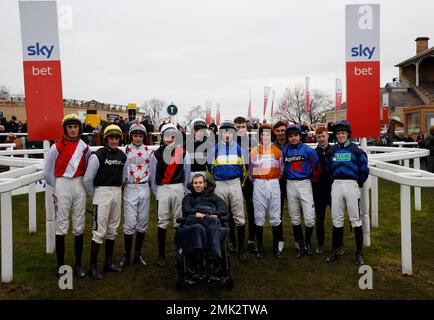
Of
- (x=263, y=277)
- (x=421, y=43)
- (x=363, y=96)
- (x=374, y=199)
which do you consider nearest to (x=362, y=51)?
(x=363, y=96)

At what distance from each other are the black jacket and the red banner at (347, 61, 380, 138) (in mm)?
2278

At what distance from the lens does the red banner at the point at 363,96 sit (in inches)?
227

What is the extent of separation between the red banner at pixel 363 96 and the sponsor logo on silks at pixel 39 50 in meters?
4.06

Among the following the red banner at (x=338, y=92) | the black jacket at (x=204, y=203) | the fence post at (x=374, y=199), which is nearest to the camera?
the black jacket at (x=204, y=203)

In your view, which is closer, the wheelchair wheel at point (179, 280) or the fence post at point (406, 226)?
the wheelchair wheel at point (179, 280)

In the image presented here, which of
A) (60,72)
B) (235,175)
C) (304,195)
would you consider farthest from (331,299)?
(60,72)

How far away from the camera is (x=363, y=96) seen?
5.79 m

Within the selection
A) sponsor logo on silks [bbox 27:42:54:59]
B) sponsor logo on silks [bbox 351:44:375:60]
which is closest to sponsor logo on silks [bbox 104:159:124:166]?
sponsor logo on silks [bbox 27:42:54:59]

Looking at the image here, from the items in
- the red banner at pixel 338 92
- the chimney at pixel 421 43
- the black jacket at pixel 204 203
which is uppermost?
the chimney at pixel 421 43

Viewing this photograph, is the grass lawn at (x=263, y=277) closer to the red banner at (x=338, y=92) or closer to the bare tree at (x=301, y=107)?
the red banner at (x=338, y=92)

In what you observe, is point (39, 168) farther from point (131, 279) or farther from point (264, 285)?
point (264, 285)

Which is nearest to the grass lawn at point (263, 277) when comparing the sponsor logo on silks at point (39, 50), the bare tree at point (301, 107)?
the sponsor logo on silks at point (39, 50)

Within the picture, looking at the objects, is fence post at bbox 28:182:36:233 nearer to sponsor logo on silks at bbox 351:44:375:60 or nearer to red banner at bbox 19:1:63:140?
red banner at bbox 19:1:63:140

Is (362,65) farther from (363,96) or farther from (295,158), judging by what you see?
(295,158)
